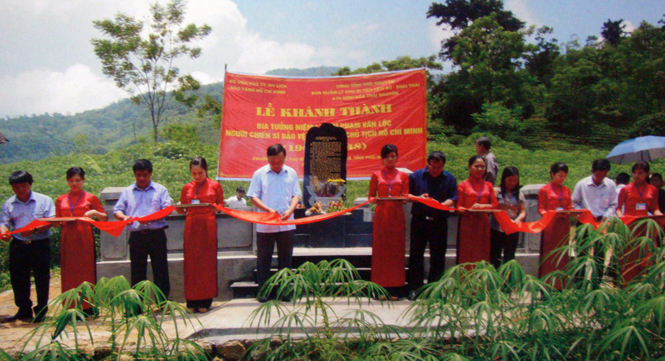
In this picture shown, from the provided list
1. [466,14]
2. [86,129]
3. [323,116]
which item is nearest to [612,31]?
[466,14]

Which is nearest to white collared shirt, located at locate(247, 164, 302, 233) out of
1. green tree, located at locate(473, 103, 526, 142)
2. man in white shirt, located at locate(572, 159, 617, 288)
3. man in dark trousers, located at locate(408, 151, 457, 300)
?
man in dark trousers, located at locate(408, 151, 457, 300)

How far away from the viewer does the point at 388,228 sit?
186 inches

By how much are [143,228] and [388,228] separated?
7.72ft

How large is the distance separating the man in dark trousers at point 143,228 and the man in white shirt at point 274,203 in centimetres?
91

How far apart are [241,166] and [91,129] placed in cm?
4989

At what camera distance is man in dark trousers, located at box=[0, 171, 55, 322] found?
468 centimetres

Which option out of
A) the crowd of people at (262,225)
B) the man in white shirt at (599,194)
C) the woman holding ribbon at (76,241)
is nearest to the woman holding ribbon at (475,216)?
the crowd of people at (262,225)

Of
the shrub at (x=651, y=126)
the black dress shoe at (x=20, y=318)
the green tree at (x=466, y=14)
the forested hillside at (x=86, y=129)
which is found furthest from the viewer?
the forested hillside at (x=86, y=129)

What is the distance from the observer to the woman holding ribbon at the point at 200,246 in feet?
15.0

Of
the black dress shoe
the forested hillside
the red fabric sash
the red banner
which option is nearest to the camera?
the red fabric sash

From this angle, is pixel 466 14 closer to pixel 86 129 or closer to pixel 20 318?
pixel 20 318

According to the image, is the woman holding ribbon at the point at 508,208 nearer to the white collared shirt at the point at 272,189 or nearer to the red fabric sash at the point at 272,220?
the red fabric sash at the point at 272,220

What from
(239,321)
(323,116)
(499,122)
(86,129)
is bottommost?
(239,321)

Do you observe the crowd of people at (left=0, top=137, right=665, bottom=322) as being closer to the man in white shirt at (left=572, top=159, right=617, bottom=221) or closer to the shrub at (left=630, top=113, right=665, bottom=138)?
the man in white shirt at (left=572, top=159, right=617, bottom=221)
